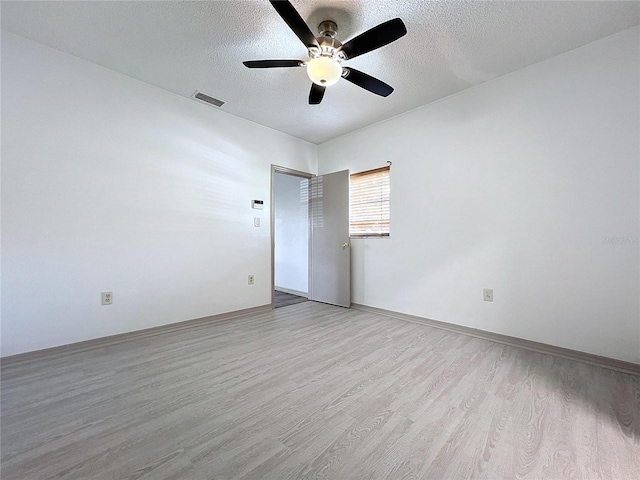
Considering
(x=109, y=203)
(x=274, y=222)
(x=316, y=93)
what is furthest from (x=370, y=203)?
(x=109, y=203)

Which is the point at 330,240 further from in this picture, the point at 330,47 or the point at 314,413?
the point at 314,413

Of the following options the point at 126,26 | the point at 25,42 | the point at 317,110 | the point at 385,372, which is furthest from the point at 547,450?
the point at 25,42

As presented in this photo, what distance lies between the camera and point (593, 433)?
1.34 meters

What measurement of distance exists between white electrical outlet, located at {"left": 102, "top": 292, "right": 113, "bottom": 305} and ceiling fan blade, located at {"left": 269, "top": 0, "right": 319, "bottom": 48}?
9.07ft

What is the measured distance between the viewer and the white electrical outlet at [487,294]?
Answer: 2.64 m

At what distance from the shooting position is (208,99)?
9.94 ft

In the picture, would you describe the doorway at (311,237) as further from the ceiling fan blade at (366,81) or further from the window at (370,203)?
the ceiling fan blade at (366,81)

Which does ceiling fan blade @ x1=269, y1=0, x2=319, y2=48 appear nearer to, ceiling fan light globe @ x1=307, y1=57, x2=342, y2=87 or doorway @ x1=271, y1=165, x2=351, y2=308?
ceiling fan light globe @ x1=307, y1=57, x2=342, y2=87

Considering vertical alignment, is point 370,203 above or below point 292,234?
above

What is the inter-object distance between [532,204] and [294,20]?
98.9 inches

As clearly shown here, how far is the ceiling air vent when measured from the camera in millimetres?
2947

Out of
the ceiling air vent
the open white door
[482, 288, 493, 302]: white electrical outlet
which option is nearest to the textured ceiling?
the ceiling air vent

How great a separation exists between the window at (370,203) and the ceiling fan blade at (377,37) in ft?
6.08

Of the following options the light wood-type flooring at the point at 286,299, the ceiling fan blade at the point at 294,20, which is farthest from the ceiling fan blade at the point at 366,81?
the light wood-type flooring at the point at 286,299
